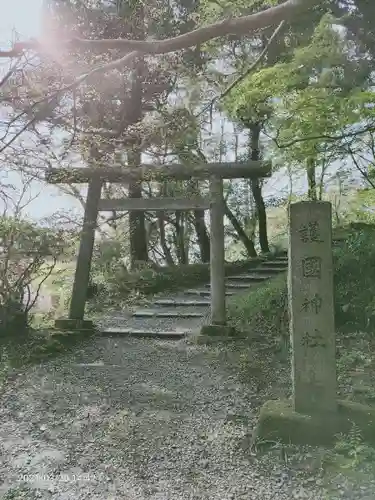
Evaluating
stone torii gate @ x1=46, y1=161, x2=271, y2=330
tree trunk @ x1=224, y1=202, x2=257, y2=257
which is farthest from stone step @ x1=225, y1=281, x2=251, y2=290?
tree trunk @ x1=224, y1=202, x2=257, y2=257

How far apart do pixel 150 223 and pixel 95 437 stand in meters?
11.1

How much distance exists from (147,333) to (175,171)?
2610mm

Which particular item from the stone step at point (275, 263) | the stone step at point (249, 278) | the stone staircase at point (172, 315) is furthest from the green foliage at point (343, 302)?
the stone step at point (275, 263)

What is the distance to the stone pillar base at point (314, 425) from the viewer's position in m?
3.30

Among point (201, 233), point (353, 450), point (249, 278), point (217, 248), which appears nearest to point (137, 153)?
point (217, 248)

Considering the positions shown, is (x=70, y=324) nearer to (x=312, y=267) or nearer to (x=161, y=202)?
(x=161, y=202)

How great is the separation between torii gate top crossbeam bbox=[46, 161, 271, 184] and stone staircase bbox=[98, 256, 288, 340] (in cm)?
247

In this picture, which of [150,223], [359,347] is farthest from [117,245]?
[359,347]

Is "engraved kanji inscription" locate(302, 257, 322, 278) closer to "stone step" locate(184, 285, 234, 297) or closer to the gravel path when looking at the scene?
the gravel path

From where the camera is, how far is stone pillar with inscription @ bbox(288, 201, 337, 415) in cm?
347

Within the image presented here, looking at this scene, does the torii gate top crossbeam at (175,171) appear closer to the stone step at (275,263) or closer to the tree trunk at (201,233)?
the stone step at (275,263)

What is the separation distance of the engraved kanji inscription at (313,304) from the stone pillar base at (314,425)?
76cm

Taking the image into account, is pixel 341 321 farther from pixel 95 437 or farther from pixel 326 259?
pixel 95 437

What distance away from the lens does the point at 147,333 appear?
7.23 m
